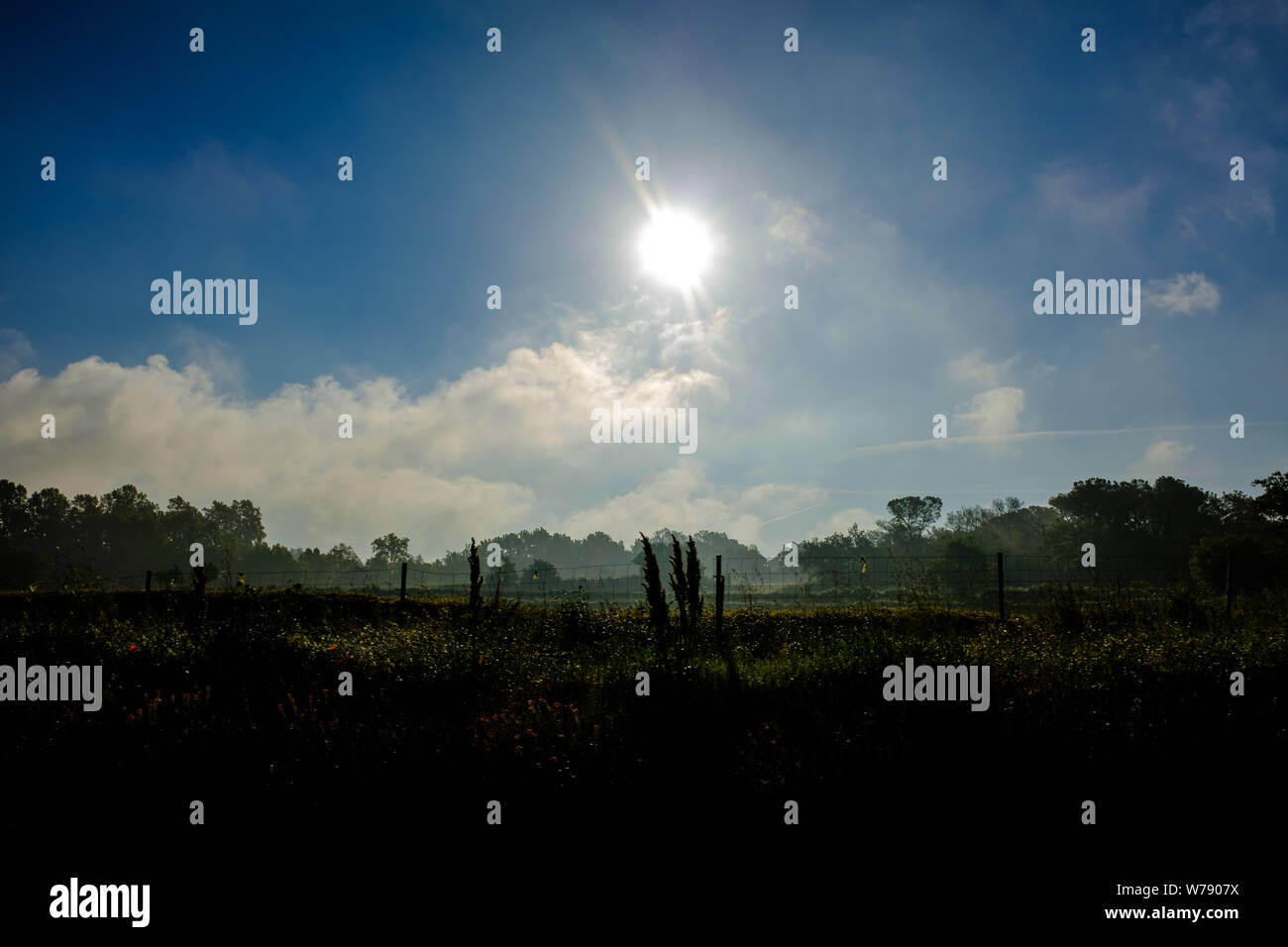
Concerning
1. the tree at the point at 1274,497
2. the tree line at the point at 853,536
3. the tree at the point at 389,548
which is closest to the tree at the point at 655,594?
the tree line at the point at 853,536

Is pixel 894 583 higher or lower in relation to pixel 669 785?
lower

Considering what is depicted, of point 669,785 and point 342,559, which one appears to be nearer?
point 669,785

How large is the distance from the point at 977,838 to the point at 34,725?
8.84 meters

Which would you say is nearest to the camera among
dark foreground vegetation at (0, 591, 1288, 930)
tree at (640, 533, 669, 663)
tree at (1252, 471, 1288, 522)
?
dark foreground vegetation at (0, 591, 1288, 930)

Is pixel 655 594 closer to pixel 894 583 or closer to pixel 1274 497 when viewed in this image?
pixel 1274 497

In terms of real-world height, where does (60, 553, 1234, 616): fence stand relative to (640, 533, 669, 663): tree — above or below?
below

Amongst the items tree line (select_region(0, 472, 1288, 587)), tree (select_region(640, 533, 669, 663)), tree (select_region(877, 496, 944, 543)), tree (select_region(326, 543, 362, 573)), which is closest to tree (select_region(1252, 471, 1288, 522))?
tree line (select_region(0, 472, 1288, 587))

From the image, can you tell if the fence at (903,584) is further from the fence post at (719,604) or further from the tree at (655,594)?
the tree at (655,594)

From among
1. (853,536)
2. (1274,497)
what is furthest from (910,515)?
(1274,497)

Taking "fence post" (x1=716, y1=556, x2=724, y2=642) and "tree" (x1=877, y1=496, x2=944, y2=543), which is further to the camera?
"tree" (x1=877, y1=496, x2=944, y2=543)

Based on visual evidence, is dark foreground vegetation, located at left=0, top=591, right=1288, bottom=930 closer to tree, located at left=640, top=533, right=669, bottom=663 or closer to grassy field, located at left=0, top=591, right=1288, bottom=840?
grassy field, located at left=0, top=591, right=1288, bottom=840

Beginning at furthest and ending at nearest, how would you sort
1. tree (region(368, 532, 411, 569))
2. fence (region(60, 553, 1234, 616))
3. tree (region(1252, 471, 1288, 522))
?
tree (region(368, 532, 411, 569)) → tree (region(1252, 471, 1288, 522)) → fence (region(60, 553, 1234, 616))
